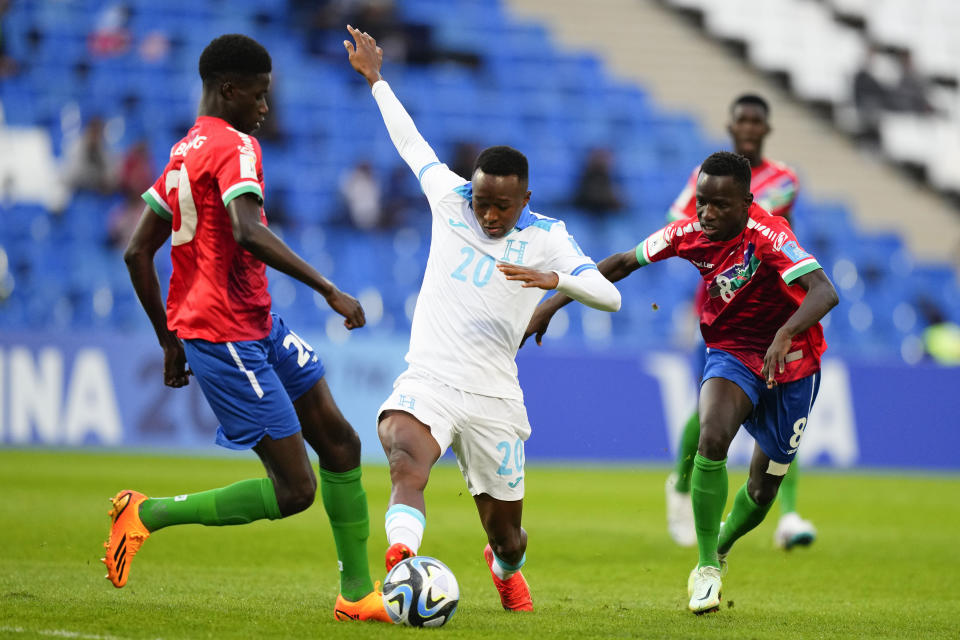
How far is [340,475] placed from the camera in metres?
5.79

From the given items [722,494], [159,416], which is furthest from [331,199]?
[722,494]

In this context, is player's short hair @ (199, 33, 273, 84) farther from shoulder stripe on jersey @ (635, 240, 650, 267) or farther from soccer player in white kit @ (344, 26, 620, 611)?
shoulder stripe on jersey @ (635, 240, 650, 267)

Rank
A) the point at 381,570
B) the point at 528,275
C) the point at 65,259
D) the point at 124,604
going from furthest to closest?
the point at 65,259 → the point at 381,570 → the point at 124,604 → the point at 528,275

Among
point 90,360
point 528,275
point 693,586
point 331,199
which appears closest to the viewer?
point 528,275

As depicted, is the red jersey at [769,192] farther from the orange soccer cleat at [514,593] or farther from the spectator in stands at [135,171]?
the spectator in stands at [135,171]

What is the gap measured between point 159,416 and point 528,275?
32.6 feet

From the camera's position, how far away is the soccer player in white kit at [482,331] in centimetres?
552

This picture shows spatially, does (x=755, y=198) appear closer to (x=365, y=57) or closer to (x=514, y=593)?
(x=365, y=57)

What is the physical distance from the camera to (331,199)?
18.2 meters

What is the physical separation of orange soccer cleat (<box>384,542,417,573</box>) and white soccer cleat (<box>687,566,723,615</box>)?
170cm

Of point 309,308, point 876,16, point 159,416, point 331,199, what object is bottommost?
point 159,416

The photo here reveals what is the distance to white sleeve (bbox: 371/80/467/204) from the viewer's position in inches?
238

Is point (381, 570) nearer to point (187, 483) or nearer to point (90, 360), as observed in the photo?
point (187, 483)

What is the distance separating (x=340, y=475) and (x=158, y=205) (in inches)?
58.2
